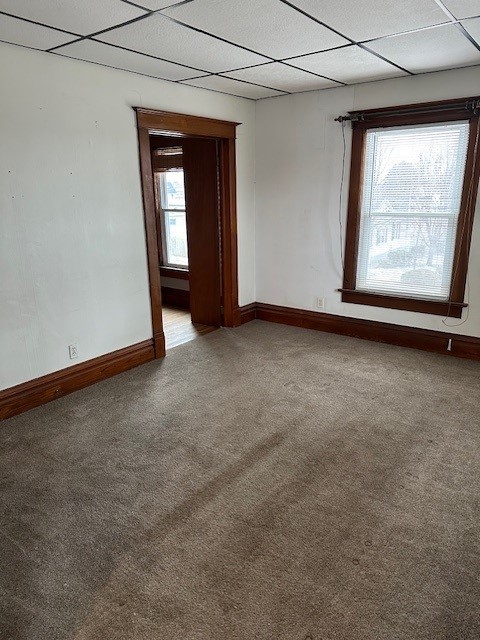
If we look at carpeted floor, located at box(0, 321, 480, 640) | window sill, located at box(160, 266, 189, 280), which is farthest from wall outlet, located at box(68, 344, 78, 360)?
window sill, located at box(160, 266, 189, 280)

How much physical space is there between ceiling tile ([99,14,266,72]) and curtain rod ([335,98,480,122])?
126cm

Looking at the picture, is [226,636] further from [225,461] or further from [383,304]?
[383,304]

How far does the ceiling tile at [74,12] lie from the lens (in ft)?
7.16

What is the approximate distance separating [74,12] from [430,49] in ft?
7.54

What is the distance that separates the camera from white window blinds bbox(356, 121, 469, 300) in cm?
382

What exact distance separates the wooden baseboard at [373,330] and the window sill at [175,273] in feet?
4.27

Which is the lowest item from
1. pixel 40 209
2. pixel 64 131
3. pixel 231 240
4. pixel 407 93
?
pixel 231 240

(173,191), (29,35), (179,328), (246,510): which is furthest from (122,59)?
(246,510)

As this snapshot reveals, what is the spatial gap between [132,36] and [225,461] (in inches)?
102

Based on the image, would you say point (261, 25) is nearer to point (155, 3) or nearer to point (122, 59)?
point (155, 3)

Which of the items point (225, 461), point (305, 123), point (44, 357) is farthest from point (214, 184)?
point (225, 461)

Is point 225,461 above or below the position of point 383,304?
below

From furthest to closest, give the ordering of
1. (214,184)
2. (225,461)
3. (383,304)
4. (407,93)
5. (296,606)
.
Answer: (214,184)
(383,304)
(407,93)
(225,461)
(296,606)

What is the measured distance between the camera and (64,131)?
3.18 metres
